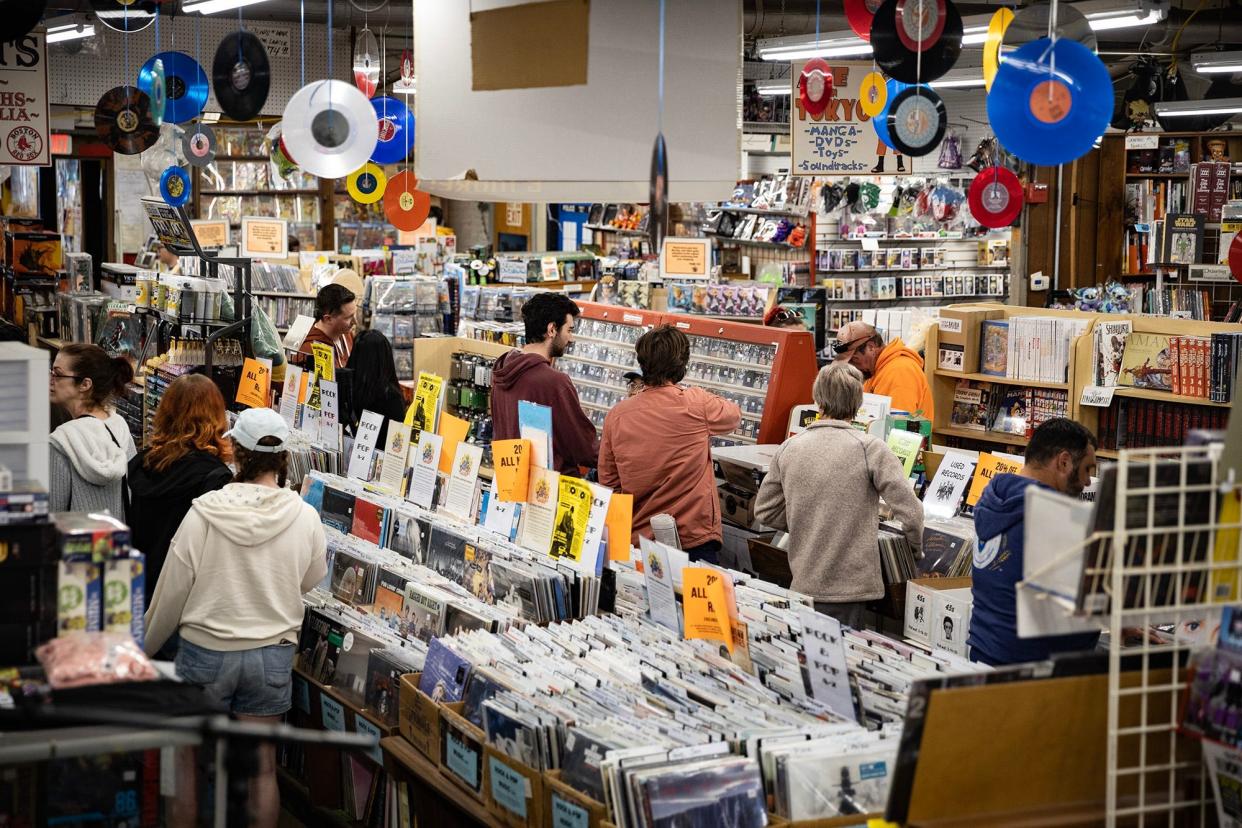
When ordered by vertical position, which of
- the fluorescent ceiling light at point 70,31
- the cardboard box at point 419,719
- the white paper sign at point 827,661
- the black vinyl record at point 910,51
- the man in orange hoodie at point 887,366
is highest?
the fluorescent ceiling light at point 70,31

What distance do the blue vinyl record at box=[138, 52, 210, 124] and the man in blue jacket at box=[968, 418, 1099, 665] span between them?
7919mm

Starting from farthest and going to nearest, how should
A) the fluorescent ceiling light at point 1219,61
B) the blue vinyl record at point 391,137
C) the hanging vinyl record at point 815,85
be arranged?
the fluorescent ceiling light at point 1219,61, the blue vinyl record at point 391,137, the hanging vinyl record at point 815,85

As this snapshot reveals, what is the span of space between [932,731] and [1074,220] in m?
14.1

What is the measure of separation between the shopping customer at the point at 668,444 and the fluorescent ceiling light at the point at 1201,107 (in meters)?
9.42

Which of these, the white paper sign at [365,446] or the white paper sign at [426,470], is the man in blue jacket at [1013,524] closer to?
the white paper sign at [426,470]

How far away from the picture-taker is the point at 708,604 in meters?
3.75

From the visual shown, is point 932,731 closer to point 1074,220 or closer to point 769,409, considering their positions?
point 769,409

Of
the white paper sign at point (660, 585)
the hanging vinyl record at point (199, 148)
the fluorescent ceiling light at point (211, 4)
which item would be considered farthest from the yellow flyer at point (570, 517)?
the hanging vinyl record at point (199, 148)

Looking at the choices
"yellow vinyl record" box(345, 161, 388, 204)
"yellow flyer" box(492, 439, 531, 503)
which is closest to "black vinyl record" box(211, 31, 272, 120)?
"yellow vinyl record" box(345, 161, 388, 204)

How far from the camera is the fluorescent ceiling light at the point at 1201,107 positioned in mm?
12680

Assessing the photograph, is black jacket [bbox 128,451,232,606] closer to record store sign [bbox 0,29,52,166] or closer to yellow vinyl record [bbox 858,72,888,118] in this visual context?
record store sign [bbox 0,29,52,166]

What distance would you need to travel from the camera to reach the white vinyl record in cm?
577

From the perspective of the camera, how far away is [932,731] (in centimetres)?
238

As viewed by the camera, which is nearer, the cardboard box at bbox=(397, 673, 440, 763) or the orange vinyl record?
the cardboard box at bbox=(397, 673, 440, 763)
